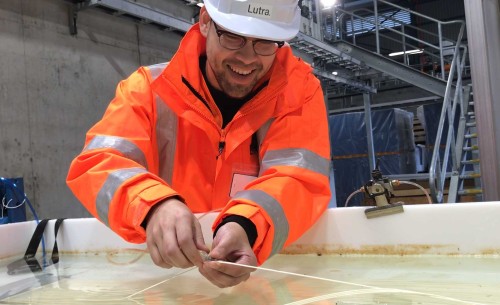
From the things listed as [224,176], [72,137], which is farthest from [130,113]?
[72,137]

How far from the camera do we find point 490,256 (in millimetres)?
1207

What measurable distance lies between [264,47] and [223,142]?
0.31m

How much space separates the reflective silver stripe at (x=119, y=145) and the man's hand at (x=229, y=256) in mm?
381

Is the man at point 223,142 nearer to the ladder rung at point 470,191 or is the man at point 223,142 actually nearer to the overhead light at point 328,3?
the ladder rung at point 470,191

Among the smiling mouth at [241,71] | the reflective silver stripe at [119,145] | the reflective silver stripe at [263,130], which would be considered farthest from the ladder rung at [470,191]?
the reflective silver stripe at [119,145]

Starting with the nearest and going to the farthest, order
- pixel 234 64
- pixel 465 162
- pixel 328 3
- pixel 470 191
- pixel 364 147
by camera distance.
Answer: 1. pixel 234 64
2. pixel 470 191
3. pixel 465 162
4. pixel 328 3
5. pixel 364 147

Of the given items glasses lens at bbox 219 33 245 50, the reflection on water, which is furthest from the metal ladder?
glasses lens at bbox 219 33 245 50

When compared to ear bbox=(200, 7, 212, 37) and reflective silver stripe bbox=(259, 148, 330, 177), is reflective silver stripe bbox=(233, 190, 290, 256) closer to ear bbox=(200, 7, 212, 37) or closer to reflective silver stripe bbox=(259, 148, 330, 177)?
reflective silver stripe bbox=(259, 148, 330, 177)

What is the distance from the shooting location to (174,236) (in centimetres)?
96

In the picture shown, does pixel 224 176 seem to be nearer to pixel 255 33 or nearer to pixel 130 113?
pixel 130 113

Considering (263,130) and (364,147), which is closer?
(263,130)

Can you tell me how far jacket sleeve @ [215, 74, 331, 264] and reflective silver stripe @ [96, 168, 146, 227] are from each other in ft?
0.79

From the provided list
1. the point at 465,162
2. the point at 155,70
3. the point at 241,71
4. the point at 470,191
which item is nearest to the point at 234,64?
the point at 241,71

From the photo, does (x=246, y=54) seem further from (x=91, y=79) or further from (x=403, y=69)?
(x=403, y=69)
